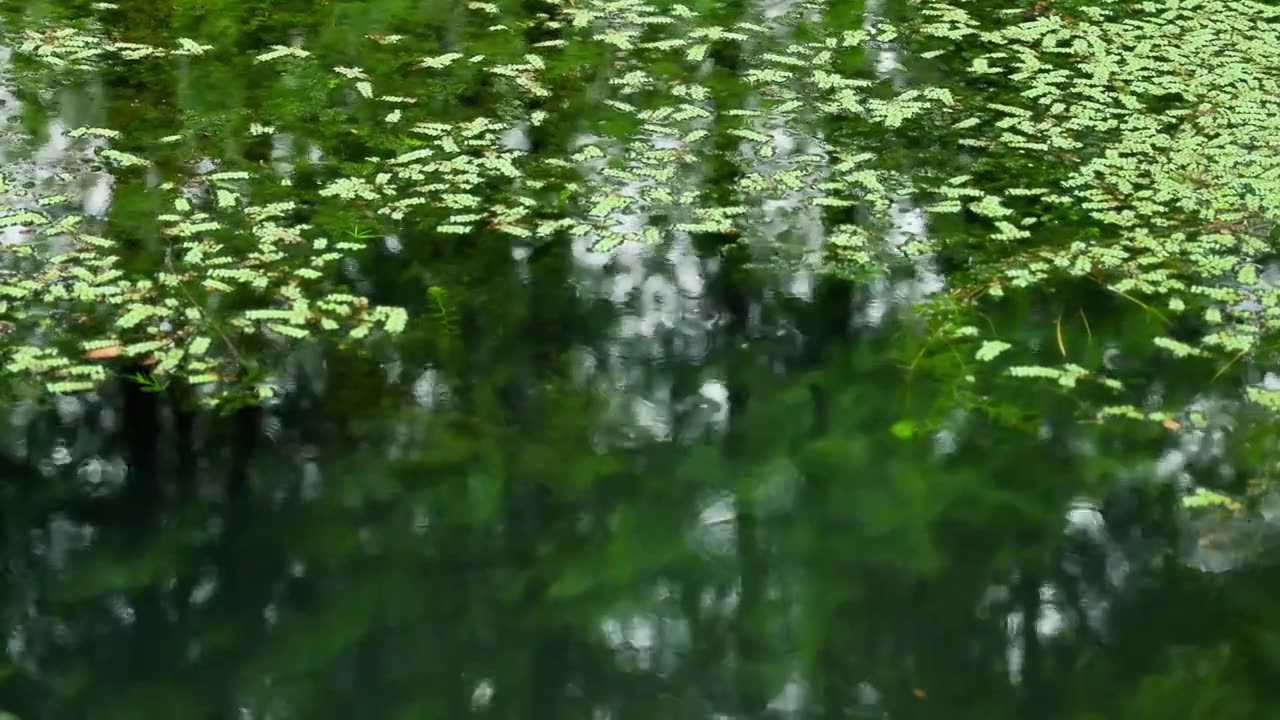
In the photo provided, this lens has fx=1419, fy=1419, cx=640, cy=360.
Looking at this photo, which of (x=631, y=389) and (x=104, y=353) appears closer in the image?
(x=104, y=353)

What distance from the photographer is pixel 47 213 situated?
318 centimetres

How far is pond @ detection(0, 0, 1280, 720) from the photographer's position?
7.16ft

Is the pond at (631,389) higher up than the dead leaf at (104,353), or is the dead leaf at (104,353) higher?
the dead leaf at (104,353)

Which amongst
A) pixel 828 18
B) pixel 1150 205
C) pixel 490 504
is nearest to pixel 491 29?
pixel 828 18

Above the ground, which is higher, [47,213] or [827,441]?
[47,213]

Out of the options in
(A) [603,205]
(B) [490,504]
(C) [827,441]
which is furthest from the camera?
(A) [603,205]

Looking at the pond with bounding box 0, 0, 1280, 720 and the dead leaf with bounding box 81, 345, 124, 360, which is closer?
the pond with bounding box 0, 0, 1280, 720

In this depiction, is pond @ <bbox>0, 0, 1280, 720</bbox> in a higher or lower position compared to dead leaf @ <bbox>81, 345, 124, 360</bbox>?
lower

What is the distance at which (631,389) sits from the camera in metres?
2.82

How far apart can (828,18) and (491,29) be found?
1122 mm

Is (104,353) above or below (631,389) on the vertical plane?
above

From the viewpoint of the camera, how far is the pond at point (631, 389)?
2.18 m

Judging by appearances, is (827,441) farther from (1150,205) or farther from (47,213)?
(47,213)

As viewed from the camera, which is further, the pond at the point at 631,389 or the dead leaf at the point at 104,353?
the dead leaf at the point at 104,353
